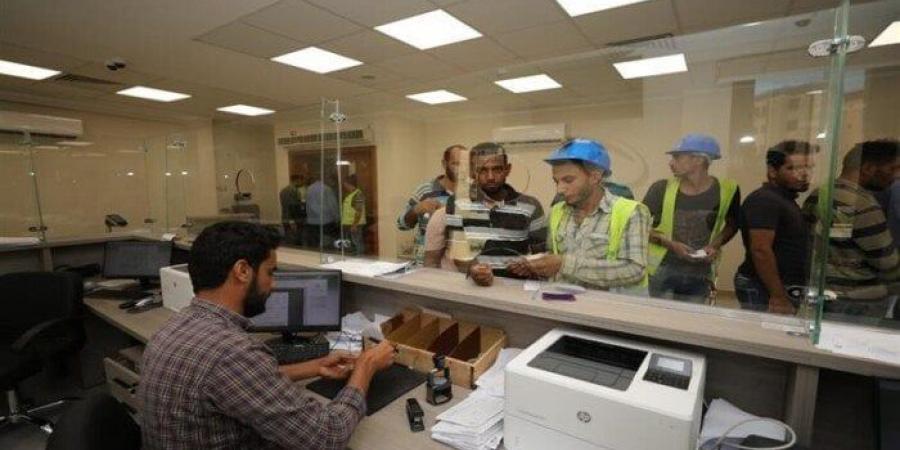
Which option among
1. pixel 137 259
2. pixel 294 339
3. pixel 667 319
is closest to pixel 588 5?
pixel 667 319

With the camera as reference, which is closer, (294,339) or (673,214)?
(294,339)

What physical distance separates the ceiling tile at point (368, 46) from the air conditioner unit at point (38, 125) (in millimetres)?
3009

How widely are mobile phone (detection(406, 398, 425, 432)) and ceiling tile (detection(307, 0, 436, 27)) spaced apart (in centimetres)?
242

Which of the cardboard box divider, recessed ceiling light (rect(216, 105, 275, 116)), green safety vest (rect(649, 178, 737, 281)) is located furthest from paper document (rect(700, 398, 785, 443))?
recessed ceiling light (rect(216, 105, 275, 116))

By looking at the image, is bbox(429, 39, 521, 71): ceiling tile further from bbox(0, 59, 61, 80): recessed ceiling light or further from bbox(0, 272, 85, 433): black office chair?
bbox(0, 59, 61, 80): recessed ceiling light

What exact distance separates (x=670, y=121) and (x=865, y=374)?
2.63m

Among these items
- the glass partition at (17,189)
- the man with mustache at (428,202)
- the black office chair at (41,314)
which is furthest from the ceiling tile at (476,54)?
the glass partition at (17,189)

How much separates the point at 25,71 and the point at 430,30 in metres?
4.25

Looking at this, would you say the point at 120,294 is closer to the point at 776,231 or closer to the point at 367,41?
the point at 367,41

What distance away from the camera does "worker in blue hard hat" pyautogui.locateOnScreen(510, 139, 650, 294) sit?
1580 millimetres

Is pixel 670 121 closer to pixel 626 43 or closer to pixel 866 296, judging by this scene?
pixel 626 43

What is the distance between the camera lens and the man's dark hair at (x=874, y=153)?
6.78 feet

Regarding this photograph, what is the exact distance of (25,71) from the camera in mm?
4109

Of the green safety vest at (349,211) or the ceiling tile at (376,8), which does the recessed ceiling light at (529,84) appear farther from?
the green safety vest at (349,211)
